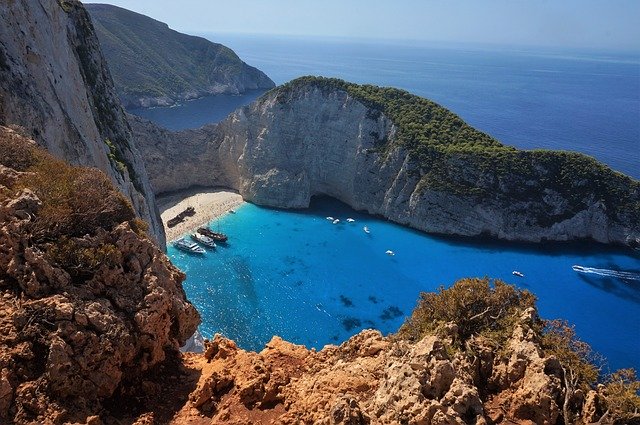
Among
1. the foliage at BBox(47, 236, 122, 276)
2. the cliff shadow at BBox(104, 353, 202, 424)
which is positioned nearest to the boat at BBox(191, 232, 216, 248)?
the cliff shadow at BBox(104, 353, 202, 424)

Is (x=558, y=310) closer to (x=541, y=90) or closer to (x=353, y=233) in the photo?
(x=353, y=233)

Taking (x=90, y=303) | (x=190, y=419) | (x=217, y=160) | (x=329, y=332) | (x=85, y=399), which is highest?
(x=90, y=303)

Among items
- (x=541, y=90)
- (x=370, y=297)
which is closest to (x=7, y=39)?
(x=370, y=297)

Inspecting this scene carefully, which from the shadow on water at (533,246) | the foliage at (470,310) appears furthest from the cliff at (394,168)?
the foliage at (470,310)

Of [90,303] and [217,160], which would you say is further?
[217,160]

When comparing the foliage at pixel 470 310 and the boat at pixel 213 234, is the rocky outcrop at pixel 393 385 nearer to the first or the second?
the foliage at pixel 470 310

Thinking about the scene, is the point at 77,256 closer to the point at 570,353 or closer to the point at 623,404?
the point at 570,353

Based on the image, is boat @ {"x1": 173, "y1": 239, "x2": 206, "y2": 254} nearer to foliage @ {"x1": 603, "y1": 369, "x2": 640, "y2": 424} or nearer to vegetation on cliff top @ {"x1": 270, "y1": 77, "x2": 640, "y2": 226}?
vegetation on cliff top @ {"x1": 270, "y1": 77, "x2": 640, "y2": 226}

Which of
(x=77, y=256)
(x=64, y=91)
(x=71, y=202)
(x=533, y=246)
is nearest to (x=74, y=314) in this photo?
(x=77, y=256)
